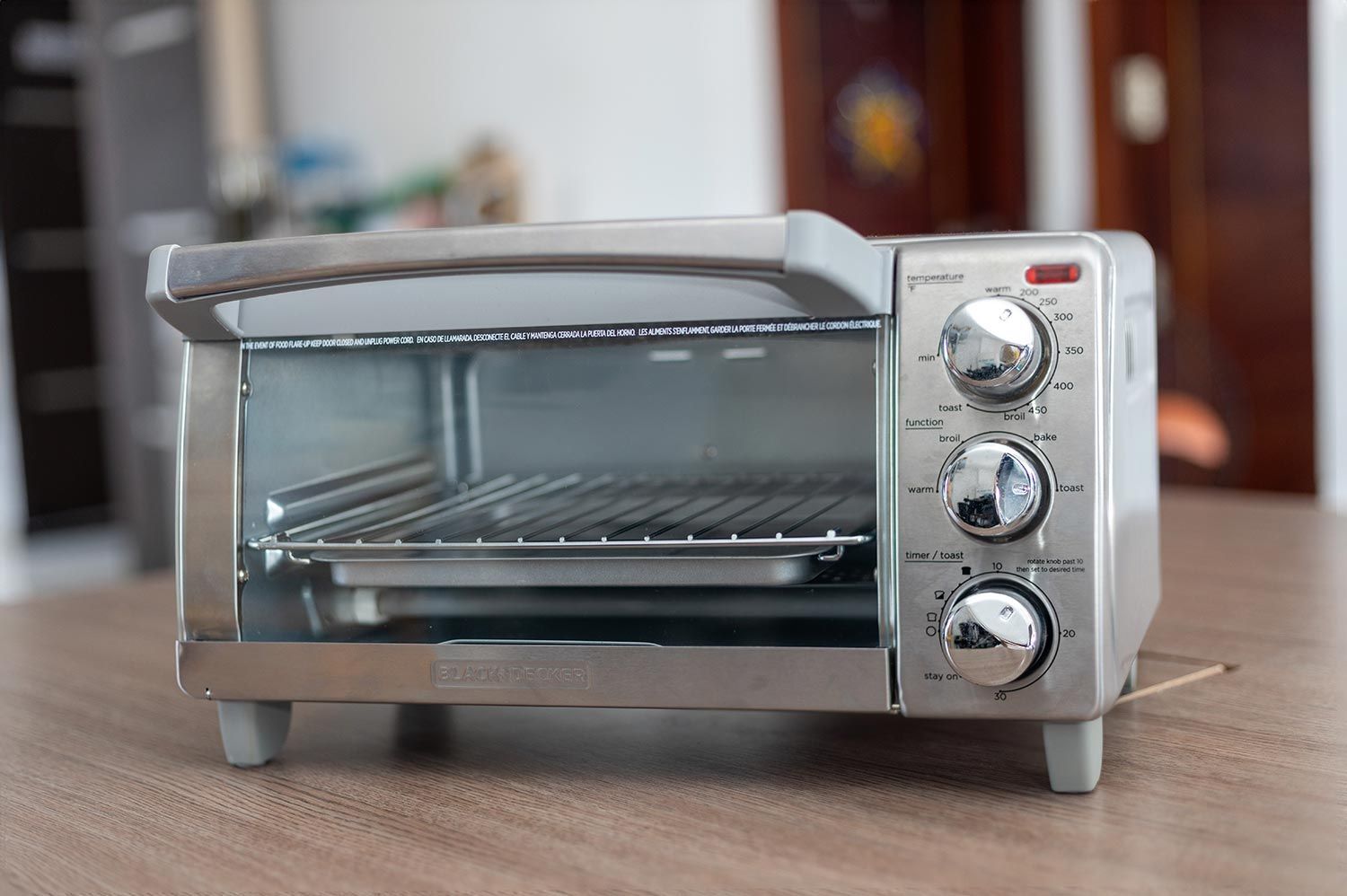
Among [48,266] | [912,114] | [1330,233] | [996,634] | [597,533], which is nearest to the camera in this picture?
[996,634]

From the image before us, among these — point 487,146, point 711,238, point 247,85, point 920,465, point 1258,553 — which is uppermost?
point 247,85

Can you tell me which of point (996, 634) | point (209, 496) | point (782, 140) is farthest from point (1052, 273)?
point (782, 140)

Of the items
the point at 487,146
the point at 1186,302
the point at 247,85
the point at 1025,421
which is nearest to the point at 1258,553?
the point at 1025,421

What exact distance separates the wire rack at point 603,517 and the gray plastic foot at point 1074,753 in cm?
12

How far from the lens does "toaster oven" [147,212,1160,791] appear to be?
21.2 inches

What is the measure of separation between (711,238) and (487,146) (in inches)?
131

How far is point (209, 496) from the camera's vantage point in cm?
63

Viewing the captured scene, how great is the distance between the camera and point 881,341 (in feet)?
1.85

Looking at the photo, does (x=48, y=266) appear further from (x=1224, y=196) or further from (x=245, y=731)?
(x=245, y=731)

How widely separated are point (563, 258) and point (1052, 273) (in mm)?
207

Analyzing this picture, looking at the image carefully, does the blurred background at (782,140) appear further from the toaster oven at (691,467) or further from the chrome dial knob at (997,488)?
the chrome dial knob at (997,488)

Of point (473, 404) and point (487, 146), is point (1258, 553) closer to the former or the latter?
point (473, 404)

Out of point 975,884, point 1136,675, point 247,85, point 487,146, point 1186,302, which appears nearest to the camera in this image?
point 975,884

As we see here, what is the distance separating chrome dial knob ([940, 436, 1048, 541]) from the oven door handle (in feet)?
0.25
